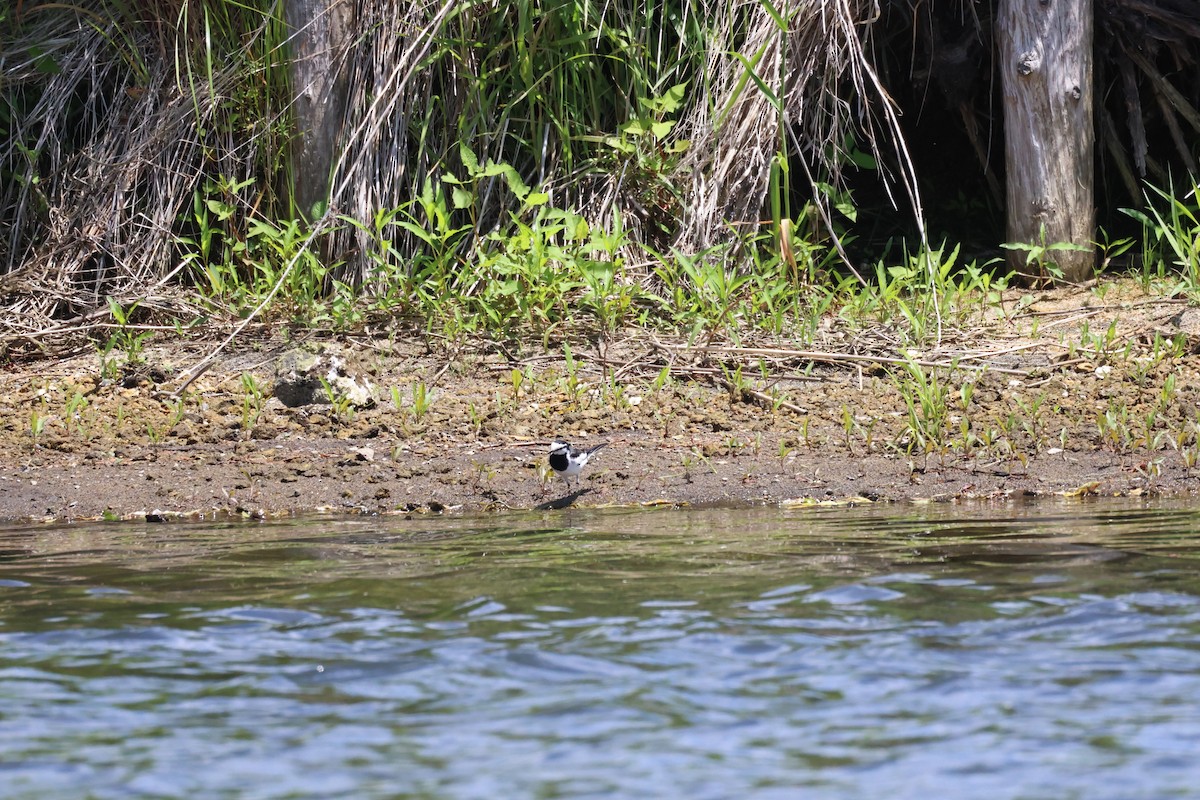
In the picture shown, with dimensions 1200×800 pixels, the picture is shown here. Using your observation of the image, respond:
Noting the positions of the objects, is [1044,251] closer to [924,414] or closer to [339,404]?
[924,414]

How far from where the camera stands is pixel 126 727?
2.56 metres

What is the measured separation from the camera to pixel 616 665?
284 centimetres

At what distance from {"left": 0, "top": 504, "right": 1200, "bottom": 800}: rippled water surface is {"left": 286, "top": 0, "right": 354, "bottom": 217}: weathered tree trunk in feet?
10.3

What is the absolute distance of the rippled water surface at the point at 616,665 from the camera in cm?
231

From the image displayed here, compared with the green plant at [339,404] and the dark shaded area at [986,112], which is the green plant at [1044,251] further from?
the green plant at [339,404]

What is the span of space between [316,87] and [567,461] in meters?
3.03

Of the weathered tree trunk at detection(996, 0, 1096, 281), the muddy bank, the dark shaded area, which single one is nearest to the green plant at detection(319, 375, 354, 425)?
the muddy bank

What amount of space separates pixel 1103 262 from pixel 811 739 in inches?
218

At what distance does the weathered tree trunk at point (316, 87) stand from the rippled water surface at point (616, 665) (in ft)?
10.3

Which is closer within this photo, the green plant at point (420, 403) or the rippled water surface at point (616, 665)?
the rippled water surface at point (616, 665)

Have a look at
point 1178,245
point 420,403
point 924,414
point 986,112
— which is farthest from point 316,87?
point 1178,245

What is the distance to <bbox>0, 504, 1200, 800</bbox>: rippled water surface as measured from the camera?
7.58ft

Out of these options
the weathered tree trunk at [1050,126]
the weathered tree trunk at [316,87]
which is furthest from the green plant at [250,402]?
the weathered tree trunk at [1050,126]

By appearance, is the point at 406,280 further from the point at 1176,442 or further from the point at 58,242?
the point at 1176,442
